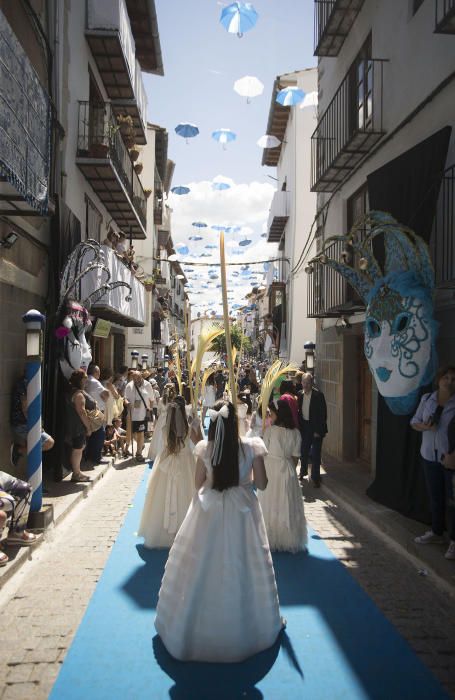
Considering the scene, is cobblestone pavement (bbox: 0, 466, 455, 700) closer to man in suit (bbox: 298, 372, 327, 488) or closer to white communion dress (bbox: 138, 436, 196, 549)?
white communion dress (bbox: 138, 436, 196, 549)

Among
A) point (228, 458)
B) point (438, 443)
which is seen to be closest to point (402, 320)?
point (438, 443)

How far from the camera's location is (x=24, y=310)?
336 inches

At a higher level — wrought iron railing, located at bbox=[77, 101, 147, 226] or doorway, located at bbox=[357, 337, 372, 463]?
wrought iron railing, located at bbox=[77, 101, 147, 226]

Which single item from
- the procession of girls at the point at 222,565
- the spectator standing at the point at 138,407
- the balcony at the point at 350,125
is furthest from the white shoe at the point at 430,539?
the spectator standing at the point at 138,407

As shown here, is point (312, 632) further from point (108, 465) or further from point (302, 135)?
point (302, 135)

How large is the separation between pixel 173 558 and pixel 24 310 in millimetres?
5597

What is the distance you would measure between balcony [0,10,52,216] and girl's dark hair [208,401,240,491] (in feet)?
11.7

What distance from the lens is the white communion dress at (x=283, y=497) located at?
625cm

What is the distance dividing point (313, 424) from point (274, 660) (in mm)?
6115

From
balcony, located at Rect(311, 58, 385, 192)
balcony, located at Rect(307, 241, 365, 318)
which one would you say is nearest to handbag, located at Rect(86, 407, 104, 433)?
balcony, located at Rect(307, 241, 365, 318)

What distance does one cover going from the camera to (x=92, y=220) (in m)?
14.5

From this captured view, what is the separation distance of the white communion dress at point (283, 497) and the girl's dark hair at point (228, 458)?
2468 millimetres

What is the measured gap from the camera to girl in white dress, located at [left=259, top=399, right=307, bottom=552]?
20.5 ft

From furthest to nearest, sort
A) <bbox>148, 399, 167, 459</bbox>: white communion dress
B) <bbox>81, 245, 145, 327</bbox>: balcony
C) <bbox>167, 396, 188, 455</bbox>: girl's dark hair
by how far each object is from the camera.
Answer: <bbox>81, 245, 145, 327</bbox>: balcony → <bbox>148, 399, 167, 459</bbox>: white communion dress → <bbox>167, 396, 188, 455</bbox>: girl's dark hair
